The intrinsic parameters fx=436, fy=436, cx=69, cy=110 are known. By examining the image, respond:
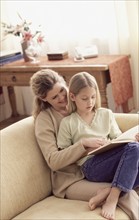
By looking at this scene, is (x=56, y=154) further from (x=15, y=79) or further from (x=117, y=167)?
(x=15, y=79)

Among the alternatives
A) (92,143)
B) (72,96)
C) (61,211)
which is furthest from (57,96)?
(61,211)

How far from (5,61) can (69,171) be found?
5.92ft

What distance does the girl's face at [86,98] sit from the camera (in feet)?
6.60

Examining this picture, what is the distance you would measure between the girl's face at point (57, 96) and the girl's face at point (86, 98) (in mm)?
65

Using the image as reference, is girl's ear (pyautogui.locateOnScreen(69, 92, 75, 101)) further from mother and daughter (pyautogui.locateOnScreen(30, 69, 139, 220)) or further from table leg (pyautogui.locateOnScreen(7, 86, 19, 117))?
table leg (pyautogui.locateOnScreen(7, 86, 19, 117))

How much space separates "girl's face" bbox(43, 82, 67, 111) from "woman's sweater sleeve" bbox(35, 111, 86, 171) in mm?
72

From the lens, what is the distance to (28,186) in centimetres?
201

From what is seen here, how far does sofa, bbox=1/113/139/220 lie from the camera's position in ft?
5.99

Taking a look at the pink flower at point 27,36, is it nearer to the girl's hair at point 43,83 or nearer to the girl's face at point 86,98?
the girl's hair at point 43,83

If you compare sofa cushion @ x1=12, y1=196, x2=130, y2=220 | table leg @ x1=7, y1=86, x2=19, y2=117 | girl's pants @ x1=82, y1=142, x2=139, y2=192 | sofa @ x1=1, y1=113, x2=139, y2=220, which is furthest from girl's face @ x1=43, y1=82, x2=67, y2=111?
table leg @ x1=7, y1=86, x2=19, y2=117

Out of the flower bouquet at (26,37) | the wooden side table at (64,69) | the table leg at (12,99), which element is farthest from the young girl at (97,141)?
the table leg at (12,99)

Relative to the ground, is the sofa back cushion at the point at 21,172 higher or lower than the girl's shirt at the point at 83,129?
lower

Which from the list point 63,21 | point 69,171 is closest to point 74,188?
point 69,171

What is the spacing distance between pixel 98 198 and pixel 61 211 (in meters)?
0.16
